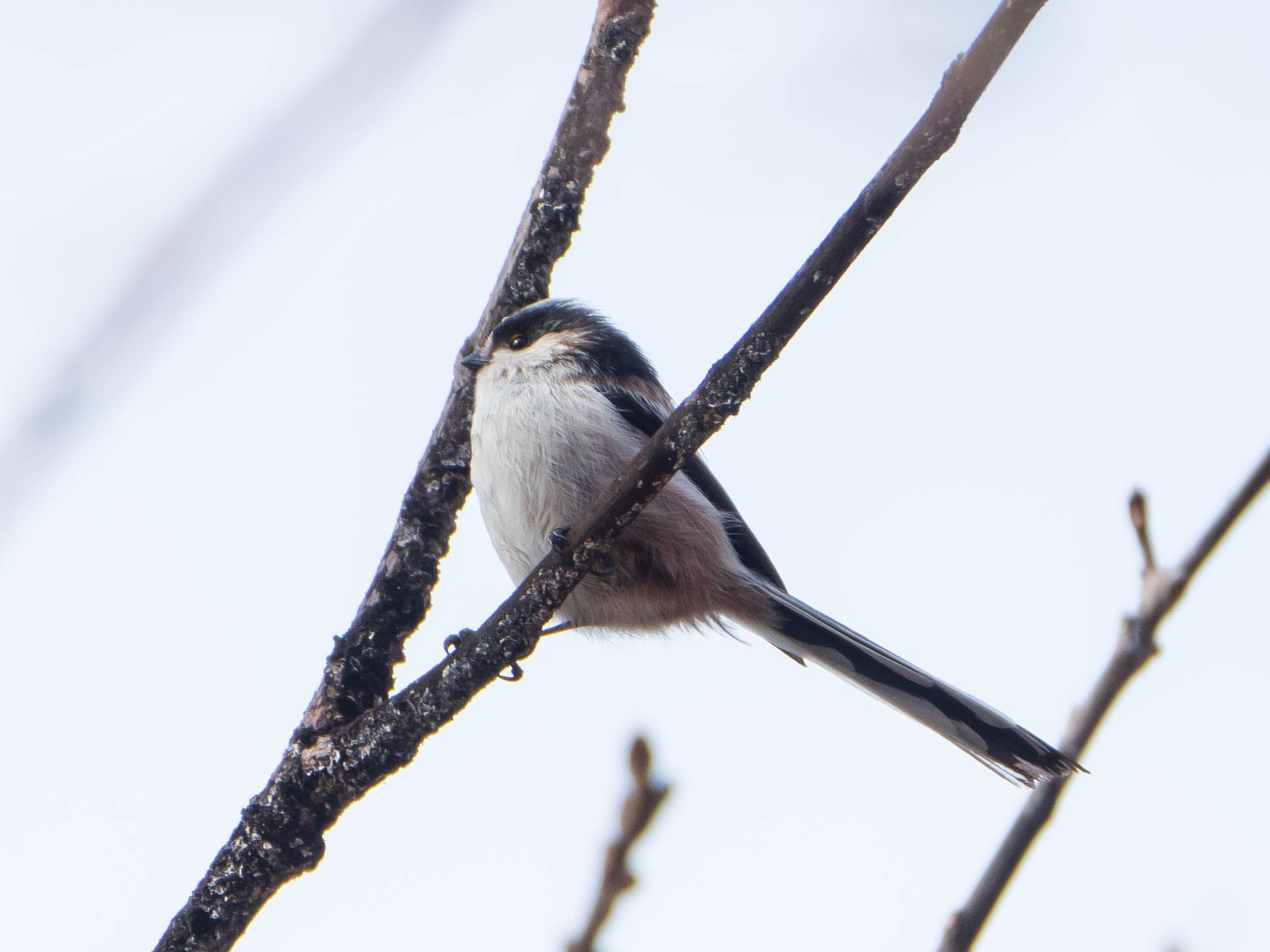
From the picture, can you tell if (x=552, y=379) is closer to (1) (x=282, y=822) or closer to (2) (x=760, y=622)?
(2) (x=760, y=622)

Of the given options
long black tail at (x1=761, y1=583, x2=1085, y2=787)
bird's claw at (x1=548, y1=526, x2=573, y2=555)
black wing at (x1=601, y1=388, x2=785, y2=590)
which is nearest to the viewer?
bird's claw at (x1=548, y1=526, x2=573, y2=555)

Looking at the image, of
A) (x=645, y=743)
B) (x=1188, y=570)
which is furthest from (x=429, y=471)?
(x=1188, y=570)

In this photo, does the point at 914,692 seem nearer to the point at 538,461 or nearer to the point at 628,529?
the point at 628,529

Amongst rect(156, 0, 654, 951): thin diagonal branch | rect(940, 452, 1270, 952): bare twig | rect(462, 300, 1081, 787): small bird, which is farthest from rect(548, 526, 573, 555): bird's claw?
rect(940, 452, 1270, 952): bare twig

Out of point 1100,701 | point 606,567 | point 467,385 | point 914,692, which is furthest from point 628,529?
point 1100,701

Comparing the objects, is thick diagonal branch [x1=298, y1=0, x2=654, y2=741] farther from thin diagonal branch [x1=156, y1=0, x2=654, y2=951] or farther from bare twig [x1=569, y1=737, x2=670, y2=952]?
bare twig [x1=569, y1=737, x2=670, y2=952]

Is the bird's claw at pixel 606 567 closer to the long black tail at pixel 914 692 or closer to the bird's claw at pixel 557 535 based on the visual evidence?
the bird's claw at pixel 557 535
